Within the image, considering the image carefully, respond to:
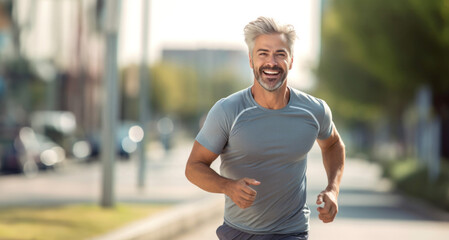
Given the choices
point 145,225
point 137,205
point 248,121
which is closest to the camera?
point 248,121

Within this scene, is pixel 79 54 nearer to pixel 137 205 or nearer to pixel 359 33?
pixel 359 33

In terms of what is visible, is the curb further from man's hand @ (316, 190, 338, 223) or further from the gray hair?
the gray hair

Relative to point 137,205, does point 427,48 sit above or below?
above

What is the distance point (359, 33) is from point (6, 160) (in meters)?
12.1

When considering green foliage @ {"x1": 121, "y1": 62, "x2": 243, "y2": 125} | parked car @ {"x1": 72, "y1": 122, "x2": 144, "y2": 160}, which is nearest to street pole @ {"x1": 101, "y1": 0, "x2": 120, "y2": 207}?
parked car @ {"x1": 72, "y1": 122, "x2": 144, "y2": 160}

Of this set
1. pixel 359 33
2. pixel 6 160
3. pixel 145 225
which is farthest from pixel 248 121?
pixel 6 160

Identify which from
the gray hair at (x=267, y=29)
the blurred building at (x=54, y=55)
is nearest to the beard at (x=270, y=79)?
the gray hair at (x=267, y=29)

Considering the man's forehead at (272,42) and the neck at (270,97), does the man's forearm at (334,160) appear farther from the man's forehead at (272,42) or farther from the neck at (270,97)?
the man's forehead at (272,42)

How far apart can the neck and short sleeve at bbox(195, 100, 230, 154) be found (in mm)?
203

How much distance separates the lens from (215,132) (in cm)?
429

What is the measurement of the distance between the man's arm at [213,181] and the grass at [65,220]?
603 centimetres

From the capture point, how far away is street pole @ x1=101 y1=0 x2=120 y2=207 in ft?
46.5

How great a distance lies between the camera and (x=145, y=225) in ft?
38.8

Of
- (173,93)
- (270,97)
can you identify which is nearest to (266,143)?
(270,97)
